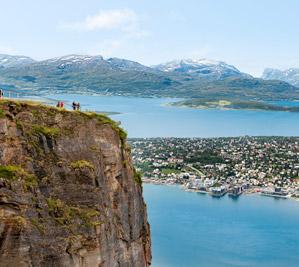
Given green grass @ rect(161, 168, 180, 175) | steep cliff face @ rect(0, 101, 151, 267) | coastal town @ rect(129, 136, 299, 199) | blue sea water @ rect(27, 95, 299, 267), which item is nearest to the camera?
steep cliff face @ rect(0, 101, 151, 267)

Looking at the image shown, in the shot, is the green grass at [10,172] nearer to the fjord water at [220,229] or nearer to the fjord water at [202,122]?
the fjord water at [220,229]

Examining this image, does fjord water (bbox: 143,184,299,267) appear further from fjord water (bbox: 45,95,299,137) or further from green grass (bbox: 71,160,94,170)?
fjord water (bbox: 45,95,299,137)

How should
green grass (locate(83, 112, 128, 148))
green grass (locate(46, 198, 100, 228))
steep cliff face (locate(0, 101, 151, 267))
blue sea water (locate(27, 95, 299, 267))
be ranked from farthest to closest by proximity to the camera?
blue sea water (locate(27, 95, 299, 267)) → green grass (locate(83, 112, 128, 148)) → green grass (locate(46, 198, 100, 228)) → steep cliff face (locate(0, 101, 151, 267))

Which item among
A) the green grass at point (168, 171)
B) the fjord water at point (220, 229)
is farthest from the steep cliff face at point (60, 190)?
the green grass at point (168, 171)

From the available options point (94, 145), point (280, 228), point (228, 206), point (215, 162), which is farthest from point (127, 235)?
point (215, 162)

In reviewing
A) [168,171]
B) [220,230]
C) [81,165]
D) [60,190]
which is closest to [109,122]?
[81,165]

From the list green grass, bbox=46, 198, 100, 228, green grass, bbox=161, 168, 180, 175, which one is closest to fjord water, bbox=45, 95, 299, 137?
green grass, bbox=161, 168, 180, 175

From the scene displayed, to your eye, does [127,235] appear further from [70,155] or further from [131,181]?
[70,155]
